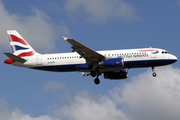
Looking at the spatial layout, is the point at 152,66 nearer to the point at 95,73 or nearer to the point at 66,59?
the point at 95,73

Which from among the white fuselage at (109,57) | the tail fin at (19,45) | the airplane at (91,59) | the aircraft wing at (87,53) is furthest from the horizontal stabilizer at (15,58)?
the aircraft wing at (87,53)

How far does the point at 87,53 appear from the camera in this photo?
152 feet

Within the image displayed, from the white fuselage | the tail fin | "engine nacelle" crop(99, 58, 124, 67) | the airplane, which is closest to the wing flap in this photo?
the airplane

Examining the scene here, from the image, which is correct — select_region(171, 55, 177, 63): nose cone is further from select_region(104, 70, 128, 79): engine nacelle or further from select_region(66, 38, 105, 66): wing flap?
select_region(66, 38, 105, 66): wing flap

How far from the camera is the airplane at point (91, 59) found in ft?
152

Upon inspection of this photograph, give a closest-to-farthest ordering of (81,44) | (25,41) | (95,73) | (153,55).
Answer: (81,44)
(153,55)
(95,73)
(25,41)

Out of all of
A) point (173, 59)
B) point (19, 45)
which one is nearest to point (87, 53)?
point (173, 59)

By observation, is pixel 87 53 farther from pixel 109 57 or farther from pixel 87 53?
pixel 109 57

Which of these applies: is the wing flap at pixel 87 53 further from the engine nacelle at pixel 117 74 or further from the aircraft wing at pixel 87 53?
the engine nacelle at pixel 117 74

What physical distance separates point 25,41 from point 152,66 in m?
23.2

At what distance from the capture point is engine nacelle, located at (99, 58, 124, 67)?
4575 cm

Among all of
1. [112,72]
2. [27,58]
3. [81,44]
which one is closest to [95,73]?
[112,72]

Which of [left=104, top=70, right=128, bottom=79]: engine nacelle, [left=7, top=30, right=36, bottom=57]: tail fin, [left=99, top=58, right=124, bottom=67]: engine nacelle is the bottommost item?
[left=104, top=70, right=128, bottom=79]: engine nacelle

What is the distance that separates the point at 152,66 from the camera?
156 ft
